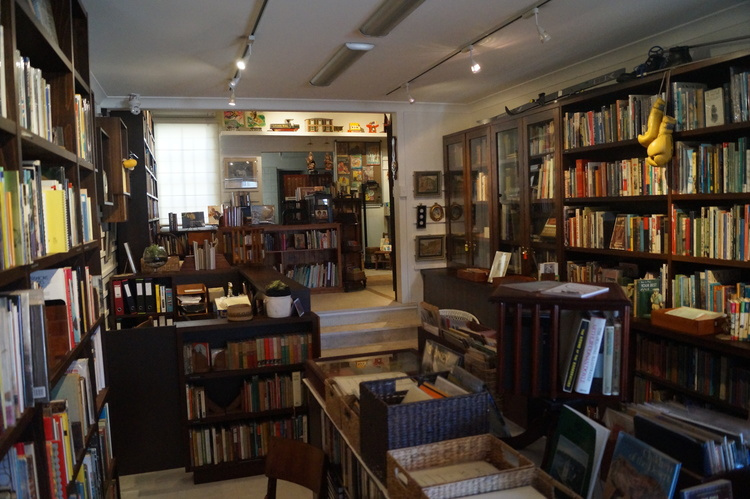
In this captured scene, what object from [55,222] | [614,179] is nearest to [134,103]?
[55,222]

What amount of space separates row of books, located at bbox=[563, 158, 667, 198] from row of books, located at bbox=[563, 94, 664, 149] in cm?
19

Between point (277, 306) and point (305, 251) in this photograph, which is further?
point (305, 251)

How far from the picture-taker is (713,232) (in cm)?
354

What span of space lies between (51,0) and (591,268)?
4042mm

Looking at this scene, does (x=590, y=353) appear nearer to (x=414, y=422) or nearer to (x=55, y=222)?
(x=414, y=422)

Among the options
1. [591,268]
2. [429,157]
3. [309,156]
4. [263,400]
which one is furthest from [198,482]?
[309,156]

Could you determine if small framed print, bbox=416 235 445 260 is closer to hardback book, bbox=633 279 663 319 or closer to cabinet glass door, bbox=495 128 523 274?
cabinet glass door, bbox=495 128 523 274

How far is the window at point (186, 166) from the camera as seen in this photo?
10.5m

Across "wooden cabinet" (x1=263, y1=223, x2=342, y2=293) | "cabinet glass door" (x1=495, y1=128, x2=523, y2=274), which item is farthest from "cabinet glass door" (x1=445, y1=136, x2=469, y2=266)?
"wooden cabinet" (x1=263, y1=223, x2=342, y2=293)

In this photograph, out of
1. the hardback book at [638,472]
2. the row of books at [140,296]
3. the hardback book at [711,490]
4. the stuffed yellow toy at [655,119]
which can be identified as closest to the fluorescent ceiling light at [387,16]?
the stuffed yellow toy at [655,119]

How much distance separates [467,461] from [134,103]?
18.2 feet

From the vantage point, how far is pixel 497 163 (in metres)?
5.87

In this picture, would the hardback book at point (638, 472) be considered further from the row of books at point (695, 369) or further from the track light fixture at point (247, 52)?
the track light fixture at point (247, 52)

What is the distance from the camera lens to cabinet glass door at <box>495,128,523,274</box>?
560cm
